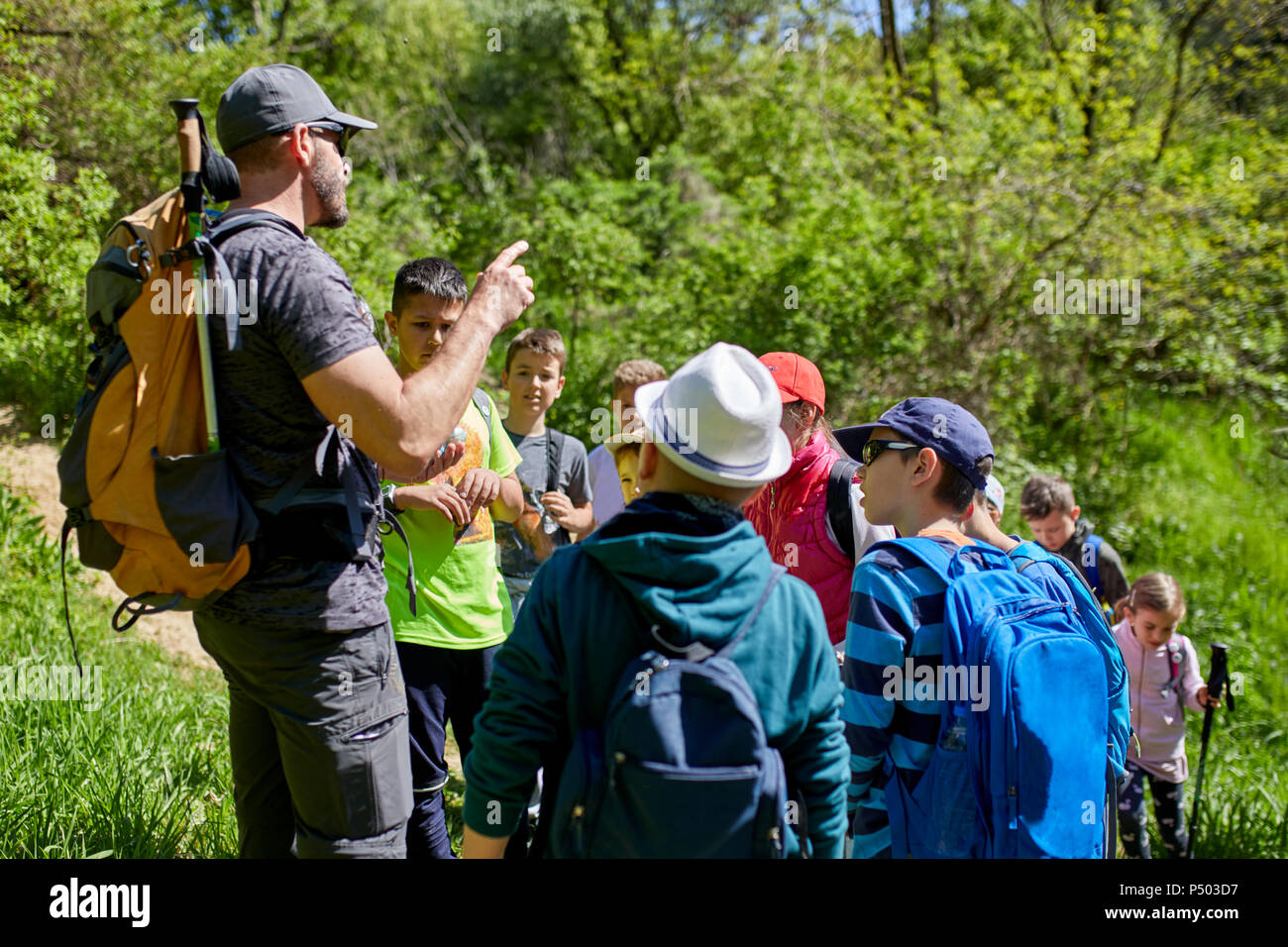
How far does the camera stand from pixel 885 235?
383 inches

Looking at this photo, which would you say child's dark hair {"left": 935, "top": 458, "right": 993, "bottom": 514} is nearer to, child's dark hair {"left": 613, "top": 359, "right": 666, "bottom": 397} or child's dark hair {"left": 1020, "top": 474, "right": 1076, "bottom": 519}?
child's dark hair {"left": 613, "top": 359, "right": 666, "bottom": 397}

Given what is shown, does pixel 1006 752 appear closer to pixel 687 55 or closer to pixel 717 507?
pixel 717 507

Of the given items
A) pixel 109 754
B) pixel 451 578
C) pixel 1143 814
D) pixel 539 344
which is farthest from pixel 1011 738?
pixel 109 754

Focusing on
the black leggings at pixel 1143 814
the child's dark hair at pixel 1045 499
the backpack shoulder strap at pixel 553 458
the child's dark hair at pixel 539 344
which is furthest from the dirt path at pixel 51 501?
the black leggings at pixel 1143 814

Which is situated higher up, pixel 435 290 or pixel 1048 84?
pixel 1048 84

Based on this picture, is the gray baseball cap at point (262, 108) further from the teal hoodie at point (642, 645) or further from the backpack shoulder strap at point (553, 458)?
the backpack shoulder strap at point (553, 458)

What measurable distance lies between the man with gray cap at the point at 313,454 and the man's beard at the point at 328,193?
11 millimetres

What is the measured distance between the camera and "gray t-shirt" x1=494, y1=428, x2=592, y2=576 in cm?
428

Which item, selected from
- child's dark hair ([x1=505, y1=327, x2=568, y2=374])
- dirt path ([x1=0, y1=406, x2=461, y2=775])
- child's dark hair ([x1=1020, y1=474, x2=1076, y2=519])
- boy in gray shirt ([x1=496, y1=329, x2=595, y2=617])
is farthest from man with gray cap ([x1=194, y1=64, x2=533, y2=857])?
child's dark hair ([x1=1020, y1=474, x2=1076, y2=519])

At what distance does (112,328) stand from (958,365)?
8.77m

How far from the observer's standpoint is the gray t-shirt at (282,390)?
2137 millimetres


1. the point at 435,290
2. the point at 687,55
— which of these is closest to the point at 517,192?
the point at 687,55

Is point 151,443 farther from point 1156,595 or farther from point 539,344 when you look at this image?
point 1156,595
